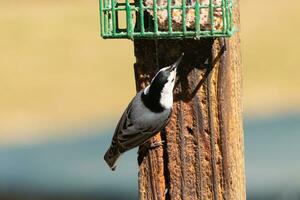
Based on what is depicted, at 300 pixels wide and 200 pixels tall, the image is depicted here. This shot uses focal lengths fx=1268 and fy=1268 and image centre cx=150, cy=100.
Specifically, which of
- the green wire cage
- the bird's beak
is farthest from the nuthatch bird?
the green wire cage

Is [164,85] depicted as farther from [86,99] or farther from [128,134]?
[86,99]

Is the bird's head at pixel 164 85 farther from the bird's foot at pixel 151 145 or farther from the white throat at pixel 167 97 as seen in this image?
the bird's foot at pixel 151 145

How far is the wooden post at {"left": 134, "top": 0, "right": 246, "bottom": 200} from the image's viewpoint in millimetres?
6602

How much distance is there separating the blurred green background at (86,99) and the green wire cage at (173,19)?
16.8 feet

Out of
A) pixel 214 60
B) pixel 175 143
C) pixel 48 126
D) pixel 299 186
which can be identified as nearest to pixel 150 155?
pixel 175 143

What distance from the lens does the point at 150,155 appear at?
6773 millimetres

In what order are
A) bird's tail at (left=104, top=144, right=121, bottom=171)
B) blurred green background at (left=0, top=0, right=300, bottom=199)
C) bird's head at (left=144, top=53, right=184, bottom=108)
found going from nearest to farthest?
bird's head at (left=144, top=53, right=184, bottom=108), bird's tail at (left=104, top=144, right=121, bottom=171), blurred green background at (left=0, top=0, right=300, bottom=199)

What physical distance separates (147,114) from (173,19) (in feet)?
2.19

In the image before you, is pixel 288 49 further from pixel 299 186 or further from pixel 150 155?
pixel 150 155

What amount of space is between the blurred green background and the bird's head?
5124 mm

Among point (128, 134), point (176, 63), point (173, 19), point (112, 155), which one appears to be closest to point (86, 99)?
point (112, 155)

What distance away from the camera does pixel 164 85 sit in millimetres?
6652

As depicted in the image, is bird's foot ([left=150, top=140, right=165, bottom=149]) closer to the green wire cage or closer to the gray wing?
the gray wing

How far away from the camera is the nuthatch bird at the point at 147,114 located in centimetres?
667
